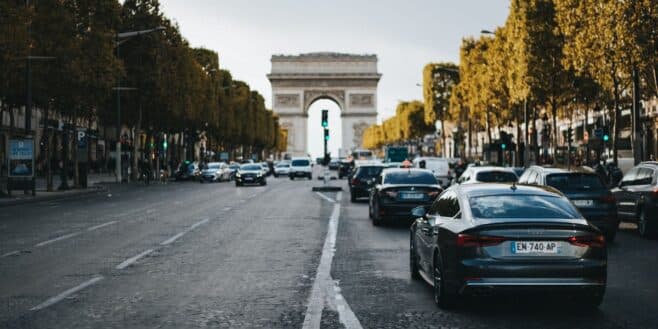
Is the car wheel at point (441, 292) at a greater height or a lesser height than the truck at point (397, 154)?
lesser

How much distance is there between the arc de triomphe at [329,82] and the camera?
501 feet

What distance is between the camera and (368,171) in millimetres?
38156

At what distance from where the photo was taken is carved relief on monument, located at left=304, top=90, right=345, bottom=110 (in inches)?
6053

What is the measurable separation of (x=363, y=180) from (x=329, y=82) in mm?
115800

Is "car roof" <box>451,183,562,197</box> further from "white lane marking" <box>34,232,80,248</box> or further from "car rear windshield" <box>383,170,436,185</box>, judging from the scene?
"car rear windshield" <box>383,170,436,185</box>

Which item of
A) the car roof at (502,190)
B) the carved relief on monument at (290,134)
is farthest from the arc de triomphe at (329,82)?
the car roof at (502,190)

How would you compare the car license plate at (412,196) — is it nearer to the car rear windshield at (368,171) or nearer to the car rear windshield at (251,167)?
the car rear windshield at (368,171)

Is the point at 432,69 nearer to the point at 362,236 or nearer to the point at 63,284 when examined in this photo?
the point at 362,236

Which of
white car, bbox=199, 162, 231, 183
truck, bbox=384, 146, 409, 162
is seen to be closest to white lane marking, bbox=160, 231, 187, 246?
white car, bbox=199, 162, 231, 183

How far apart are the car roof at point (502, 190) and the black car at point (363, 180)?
84.4 ft

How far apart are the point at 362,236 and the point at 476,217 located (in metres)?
10.5

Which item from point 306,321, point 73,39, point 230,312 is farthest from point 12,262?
point 73,39

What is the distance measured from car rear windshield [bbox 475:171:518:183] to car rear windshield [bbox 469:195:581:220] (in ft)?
57.4

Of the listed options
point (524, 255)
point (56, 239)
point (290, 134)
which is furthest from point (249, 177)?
point (290, 134)
